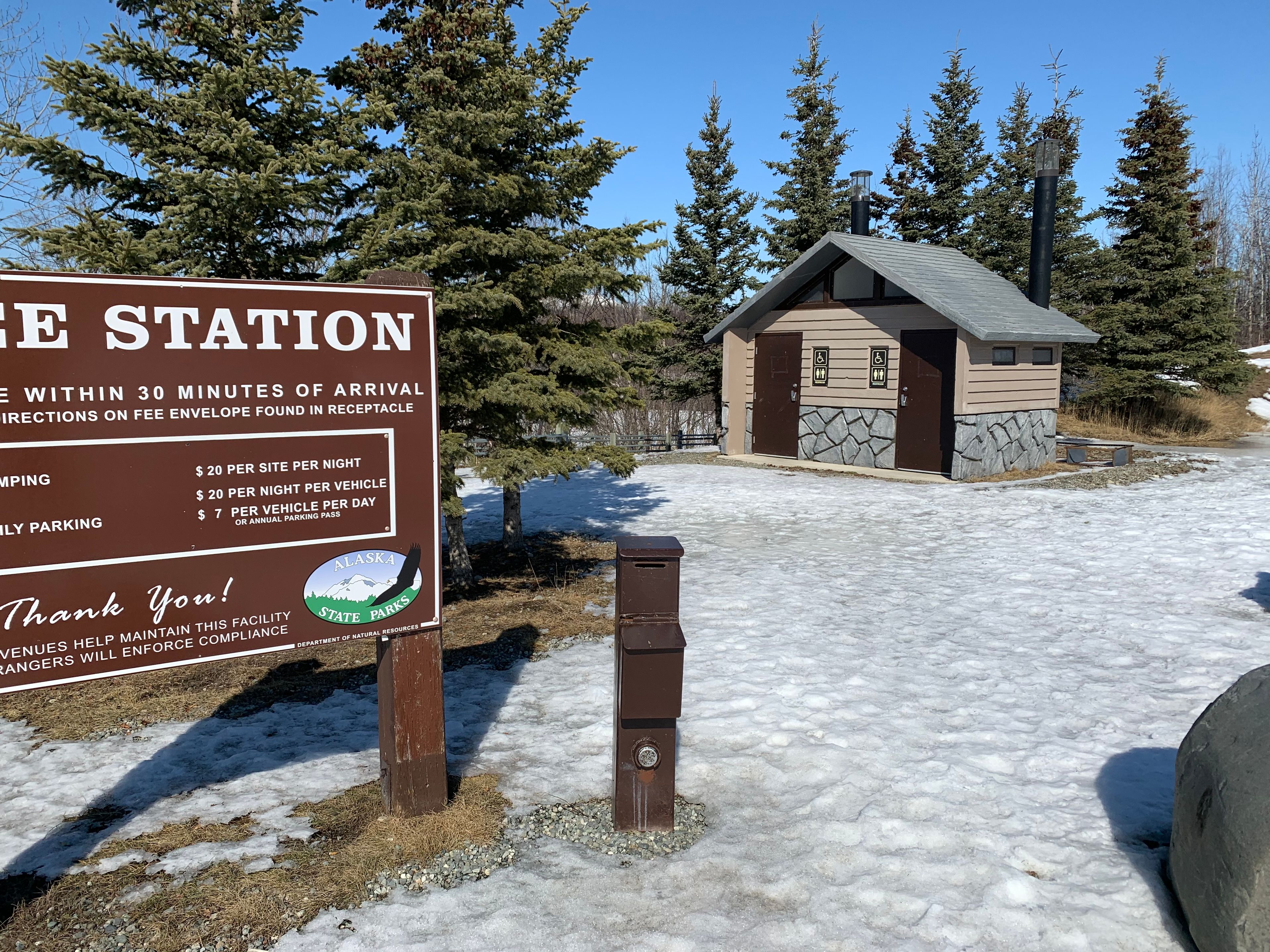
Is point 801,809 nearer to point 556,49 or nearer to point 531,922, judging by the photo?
point 531,922

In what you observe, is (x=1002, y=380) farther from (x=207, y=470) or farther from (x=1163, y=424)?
(x=207, y=470)

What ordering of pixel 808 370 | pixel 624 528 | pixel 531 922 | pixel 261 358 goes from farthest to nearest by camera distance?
pixel 808 370
pixel 624 528
pixel 261 358
pixel 531 922

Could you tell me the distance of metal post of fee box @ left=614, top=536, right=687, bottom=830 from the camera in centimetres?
396

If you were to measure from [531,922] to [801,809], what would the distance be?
155 cm

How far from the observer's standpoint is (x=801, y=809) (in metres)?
4.25

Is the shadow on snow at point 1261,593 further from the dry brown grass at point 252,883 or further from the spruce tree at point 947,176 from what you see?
the spruce tree at point 947,176

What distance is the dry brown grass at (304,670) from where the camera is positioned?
5605 mm

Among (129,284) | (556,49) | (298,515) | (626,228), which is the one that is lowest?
(298,515)

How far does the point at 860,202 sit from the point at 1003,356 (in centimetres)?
686

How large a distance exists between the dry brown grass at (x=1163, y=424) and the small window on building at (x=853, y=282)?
372 inches

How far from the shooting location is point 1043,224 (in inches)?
747

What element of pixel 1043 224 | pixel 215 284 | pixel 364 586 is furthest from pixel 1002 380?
pixel 215 284

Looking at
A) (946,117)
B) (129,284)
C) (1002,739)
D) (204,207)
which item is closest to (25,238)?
(204,207)

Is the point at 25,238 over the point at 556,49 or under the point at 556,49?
under
